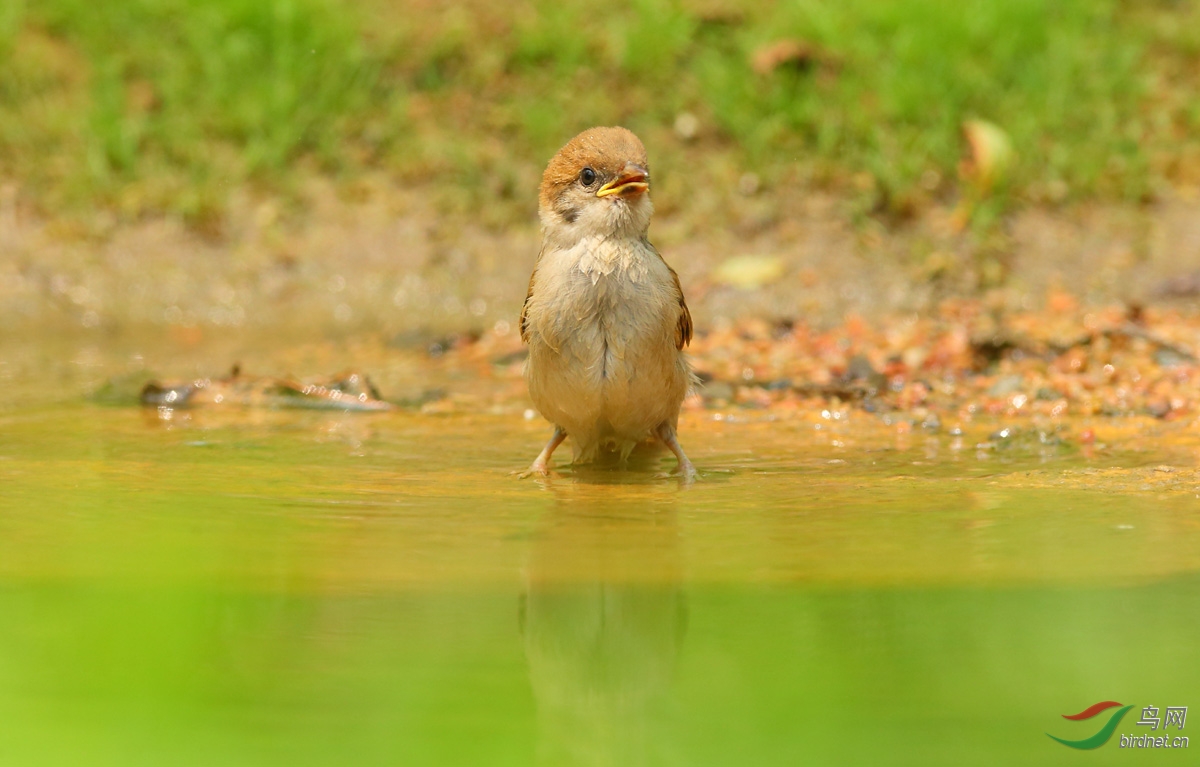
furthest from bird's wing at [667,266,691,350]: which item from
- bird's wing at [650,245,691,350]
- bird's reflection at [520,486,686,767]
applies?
bird's reflection at [520,486,686,767]

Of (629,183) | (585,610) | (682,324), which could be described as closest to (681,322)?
(682,324)

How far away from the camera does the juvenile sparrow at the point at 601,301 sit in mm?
4922

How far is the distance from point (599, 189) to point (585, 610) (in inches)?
84.5

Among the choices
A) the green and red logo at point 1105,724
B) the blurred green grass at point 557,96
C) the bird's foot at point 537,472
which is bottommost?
the bird's foot at point 537,472

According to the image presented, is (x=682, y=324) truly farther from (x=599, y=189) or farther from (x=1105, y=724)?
(x=1105, y=724)

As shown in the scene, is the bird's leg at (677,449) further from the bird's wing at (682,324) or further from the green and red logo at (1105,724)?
the green and red logo at (1105,724)

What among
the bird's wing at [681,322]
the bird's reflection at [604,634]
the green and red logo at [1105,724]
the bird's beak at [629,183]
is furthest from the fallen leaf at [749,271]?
the green and red logo at [1105,724]

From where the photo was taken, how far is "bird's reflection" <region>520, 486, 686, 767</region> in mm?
2582

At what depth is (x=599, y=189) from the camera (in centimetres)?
502

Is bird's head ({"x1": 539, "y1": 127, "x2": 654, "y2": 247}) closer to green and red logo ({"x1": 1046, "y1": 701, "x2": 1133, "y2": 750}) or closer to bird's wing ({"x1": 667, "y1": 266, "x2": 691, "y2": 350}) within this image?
bird's wing ({"x1": 667, "y1": 266, "x2": 691, "y2": 350})

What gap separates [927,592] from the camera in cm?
330

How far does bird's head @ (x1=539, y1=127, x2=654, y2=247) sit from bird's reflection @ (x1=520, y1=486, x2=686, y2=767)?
1.24 meters

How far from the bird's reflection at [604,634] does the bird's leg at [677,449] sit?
0.84 metres

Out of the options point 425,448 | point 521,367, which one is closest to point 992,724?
point 425,448
